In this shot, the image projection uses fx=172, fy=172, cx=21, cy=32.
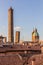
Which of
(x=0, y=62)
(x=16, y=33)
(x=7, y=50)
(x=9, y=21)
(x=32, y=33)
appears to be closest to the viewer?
(x=0, y=62)

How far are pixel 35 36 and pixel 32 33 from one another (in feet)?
9.57

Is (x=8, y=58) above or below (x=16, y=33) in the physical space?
below

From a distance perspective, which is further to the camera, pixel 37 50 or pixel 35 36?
pixel 35 36

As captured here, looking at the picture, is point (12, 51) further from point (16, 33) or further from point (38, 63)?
point (16, 33)

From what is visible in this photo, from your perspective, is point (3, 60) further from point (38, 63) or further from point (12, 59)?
point (38, 63)

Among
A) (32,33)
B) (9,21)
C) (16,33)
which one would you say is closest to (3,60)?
(9,21)

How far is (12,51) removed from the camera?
3189cm

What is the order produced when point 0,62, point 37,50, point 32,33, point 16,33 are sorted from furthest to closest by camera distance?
1. point 32,33
2. point 16,33
3. point 37,50
4. point 0,62

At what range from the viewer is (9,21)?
225 feet

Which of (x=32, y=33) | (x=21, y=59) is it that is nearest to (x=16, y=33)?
(x=32, y=33)

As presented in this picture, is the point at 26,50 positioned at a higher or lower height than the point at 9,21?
lower

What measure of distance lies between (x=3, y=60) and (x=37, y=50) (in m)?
15.9

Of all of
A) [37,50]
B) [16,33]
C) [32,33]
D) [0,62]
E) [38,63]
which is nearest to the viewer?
[38,63]

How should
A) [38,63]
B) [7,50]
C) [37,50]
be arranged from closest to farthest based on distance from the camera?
1. [38,63]
2. [7,50]
3. [37,50]
